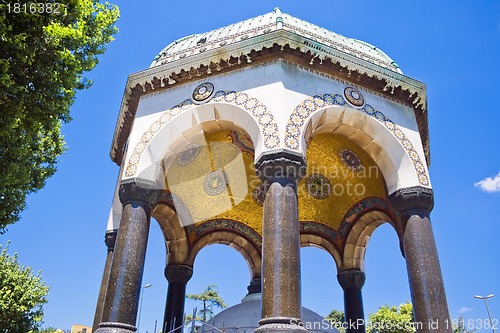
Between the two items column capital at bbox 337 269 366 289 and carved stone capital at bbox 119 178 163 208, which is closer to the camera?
carved stone capital at bbox 119 178 163 208

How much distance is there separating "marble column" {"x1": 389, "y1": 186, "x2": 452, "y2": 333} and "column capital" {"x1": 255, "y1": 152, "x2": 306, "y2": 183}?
2.34 m

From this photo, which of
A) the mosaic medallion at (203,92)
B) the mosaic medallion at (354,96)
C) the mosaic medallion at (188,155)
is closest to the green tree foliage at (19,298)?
the mosaic medallion at (188,155)

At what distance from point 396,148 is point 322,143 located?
249 cm

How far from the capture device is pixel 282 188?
7.34m

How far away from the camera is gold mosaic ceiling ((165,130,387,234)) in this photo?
36.5 ft

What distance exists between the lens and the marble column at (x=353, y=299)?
11.4m

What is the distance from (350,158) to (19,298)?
37.5 ft

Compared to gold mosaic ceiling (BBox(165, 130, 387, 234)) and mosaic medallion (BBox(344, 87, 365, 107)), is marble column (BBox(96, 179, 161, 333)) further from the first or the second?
mosaic medallion (BBox(344, 87, 365, 107))

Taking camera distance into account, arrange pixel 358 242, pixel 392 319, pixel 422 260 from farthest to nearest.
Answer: pixel 392 319, pixel 358 242, pixel 422 260

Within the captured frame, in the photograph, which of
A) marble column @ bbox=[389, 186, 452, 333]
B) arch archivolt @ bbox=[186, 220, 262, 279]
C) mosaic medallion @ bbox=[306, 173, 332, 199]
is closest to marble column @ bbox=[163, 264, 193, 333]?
arch archivolt @ bbox=[186, 220, 262, 279]

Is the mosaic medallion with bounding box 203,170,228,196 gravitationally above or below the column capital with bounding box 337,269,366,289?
above

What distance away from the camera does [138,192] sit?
26.8ft

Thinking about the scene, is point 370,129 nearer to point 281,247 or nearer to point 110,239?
point 281,247

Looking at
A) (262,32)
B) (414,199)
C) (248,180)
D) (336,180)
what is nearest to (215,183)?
(248,180)
